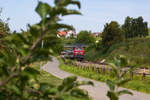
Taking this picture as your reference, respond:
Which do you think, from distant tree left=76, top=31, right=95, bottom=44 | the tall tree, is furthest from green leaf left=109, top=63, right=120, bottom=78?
distant tree left=76, top=31, right=95, bottom=44

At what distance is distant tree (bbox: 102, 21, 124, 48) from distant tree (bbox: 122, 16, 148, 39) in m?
7.70

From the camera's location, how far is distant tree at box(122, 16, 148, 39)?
5067cm

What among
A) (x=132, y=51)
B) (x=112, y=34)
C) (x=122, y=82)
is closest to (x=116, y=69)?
(x=122, y=82)

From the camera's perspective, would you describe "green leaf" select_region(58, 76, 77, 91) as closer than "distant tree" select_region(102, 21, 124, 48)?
Yes

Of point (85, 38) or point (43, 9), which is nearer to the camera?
point (43, 9)

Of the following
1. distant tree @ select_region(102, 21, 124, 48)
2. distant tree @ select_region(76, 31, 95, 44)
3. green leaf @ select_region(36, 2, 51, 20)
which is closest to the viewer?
green leaf @ select_region(36, 2, 51, 20)

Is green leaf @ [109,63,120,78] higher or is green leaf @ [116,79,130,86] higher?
green leaf @ [109,63,120,78]

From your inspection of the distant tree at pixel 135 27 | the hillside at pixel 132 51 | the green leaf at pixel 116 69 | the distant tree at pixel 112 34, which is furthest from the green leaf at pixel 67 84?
the distant tree at pixel 135 27

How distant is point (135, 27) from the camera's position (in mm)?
50906

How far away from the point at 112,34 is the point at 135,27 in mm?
9678

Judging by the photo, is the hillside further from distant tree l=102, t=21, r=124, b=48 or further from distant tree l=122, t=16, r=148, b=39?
distant tree l=122, t=16, r=148, b=39

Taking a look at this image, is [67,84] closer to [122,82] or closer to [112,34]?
[122,82]

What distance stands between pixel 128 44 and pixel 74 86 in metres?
40.0

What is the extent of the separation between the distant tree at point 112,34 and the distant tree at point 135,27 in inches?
303
